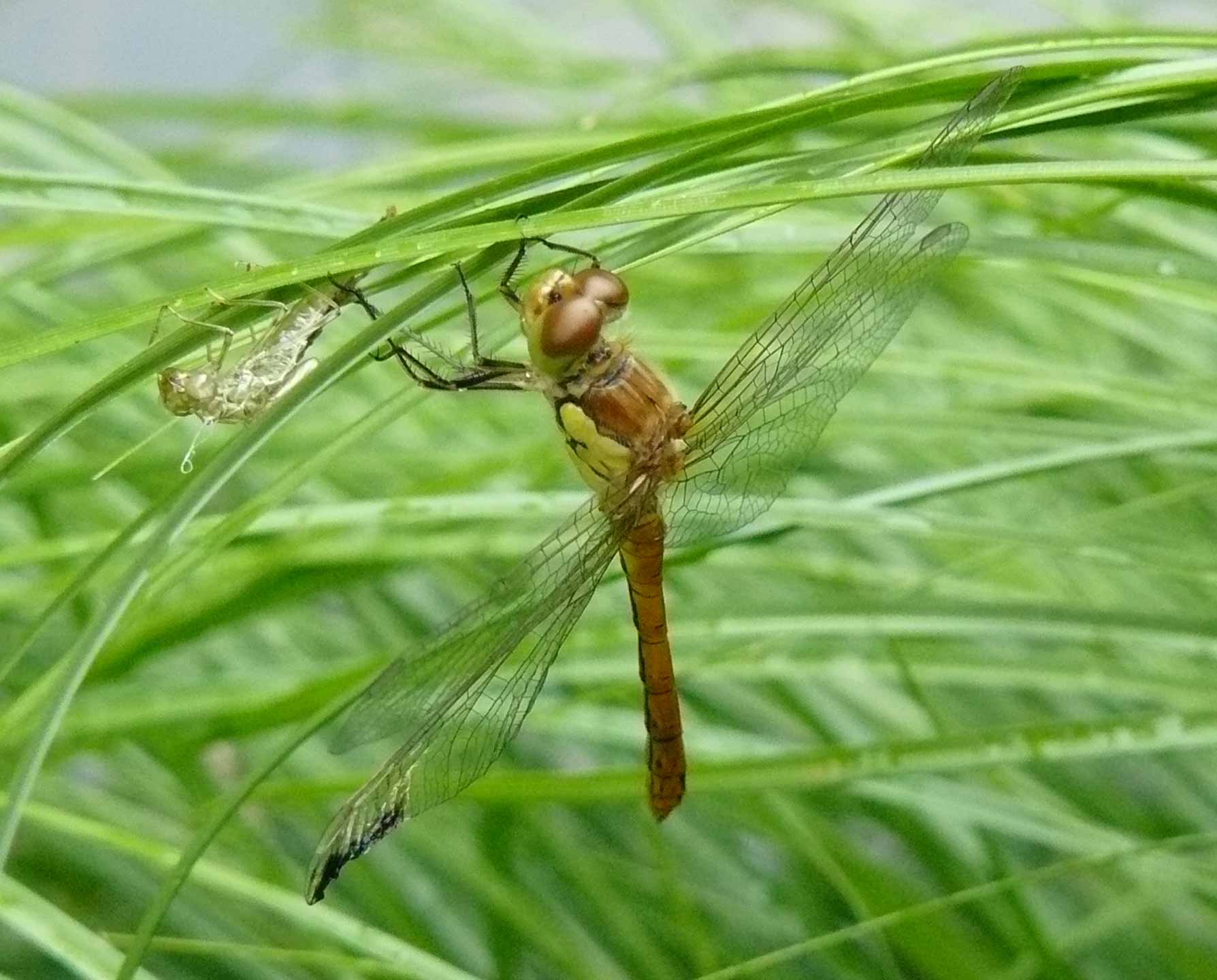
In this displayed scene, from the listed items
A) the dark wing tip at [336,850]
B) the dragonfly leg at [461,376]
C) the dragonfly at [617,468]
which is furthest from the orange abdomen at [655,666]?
the dark wing tip at [336,850]

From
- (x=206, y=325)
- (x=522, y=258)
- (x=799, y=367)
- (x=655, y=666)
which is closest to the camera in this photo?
(x=206, y=325)

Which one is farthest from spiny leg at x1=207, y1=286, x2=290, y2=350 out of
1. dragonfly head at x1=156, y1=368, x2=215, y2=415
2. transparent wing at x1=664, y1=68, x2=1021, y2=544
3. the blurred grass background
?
transparent wing at x1=664, y1=68, x2=1021, y2=544

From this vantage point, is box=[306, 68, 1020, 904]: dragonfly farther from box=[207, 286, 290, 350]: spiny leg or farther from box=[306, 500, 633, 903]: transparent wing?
box=[207, 286, 290, 350]: spiny leg

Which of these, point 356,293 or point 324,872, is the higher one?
point 356,293

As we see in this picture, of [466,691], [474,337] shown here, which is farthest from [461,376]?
[466,691]

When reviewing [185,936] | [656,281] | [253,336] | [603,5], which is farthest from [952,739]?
[603,5]

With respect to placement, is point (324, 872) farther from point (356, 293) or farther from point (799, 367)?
point (799, 367)

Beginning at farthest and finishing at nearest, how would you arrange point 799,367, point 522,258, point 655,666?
point 655,666 < point 799,367 < point 522,258

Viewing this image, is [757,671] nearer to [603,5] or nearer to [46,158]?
[46,158]
